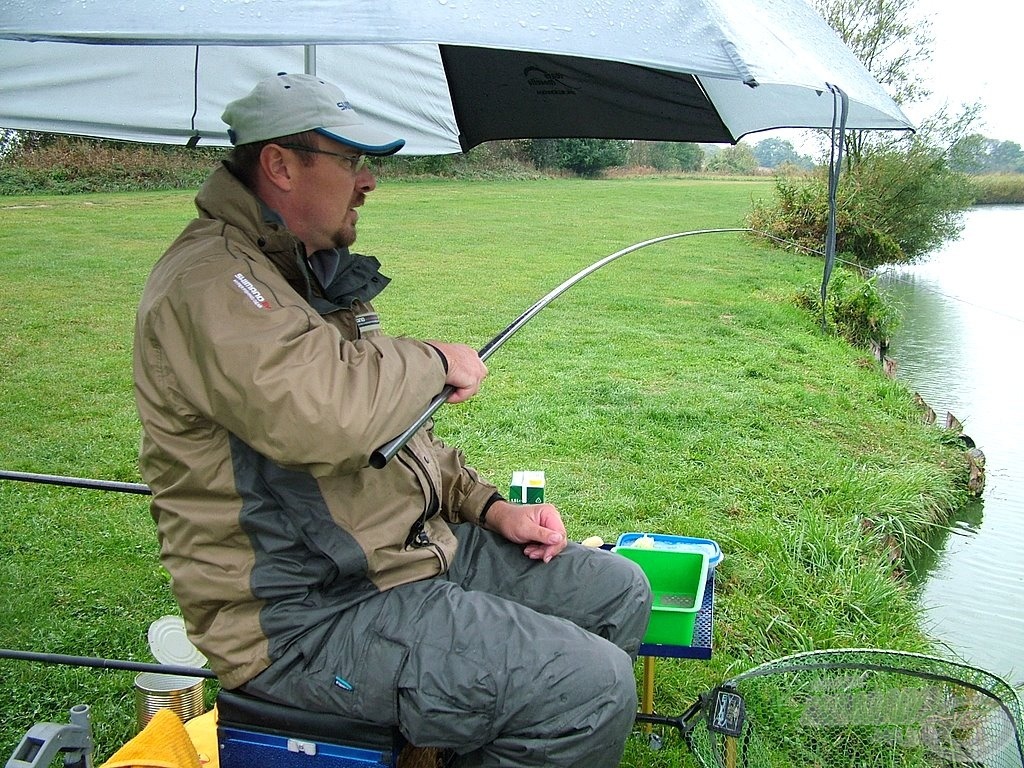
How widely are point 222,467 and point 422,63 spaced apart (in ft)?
6.15

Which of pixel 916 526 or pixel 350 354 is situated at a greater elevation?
pixel 350 354

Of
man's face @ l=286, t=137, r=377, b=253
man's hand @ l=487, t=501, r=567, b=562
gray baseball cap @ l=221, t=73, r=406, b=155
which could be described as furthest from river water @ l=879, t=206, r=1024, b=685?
gray baseball cap @ l=221, t=73, r=406, b=155

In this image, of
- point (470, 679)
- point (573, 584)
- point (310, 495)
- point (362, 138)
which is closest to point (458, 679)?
point (470, 679)

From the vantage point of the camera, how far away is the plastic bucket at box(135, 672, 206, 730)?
2.43 metres

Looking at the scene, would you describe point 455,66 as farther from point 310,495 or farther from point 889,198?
point 889,198

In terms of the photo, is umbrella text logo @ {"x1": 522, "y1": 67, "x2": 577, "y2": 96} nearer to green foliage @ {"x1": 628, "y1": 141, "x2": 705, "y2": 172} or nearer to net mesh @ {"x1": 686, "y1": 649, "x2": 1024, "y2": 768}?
net mesh @ {"x1": 686, "y1": 649, "x2": 1024, "y2": 768}

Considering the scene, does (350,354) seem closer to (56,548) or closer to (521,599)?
(521,599)

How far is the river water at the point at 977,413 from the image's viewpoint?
174 inches

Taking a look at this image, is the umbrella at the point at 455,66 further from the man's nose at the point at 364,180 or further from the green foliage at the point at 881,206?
the green foliage at the point at 881,206

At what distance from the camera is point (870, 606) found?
147 inches

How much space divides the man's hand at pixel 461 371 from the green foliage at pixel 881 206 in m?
14.6

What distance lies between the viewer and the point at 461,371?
6.19ft

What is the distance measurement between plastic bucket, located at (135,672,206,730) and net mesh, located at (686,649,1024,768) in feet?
4.14

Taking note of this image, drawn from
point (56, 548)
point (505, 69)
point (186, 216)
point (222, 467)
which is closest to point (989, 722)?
point (222, 467)
